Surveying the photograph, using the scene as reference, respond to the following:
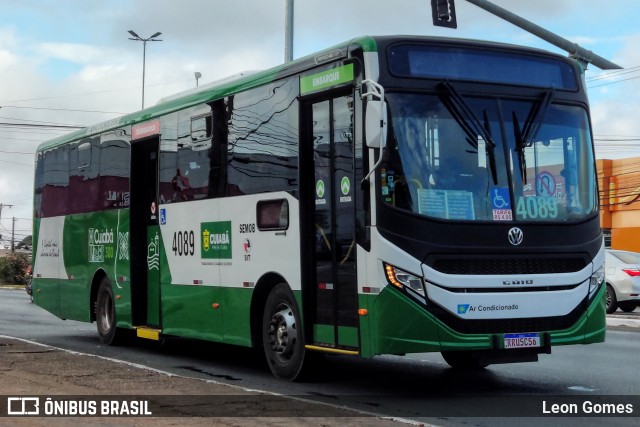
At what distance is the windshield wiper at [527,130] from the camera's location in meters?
11.0

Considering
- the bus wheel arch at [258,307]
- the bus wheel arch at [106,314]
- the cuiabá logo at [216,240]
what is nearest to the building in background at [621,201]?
the bus wheel arch at [106,314]

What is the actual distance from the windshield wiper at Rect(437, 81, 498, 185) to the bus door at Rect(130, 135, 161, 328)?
628 centimetres

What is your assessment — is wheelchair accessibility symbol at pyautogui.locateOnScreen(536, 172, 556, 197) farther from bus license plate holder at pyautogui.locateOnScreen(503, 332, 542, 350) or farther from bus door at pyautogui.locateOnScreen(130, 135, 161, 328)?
bus door at pyautogui.locateOnScreen(130, 135, 161, 328)

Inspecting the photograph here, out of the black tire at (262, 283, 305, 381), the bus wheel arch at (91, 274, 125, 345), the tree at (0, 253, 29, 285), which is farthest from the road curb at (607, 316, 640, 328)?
the tree at (0, 253, 29, 285)

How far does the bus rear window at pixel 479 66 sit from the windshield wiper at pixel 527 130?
267mm

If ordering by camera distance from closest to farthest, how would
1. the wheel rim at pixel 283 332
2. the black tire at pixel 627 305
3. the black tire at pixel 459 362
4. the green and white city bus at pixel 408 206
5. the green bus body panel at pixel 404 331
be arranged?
the green bus body panel at pixel 404 331 < the green and white city bus at pixel 408 206 < the wheel rim at pixel 283 332 < the black tire at pixel 459 362 < the black tire at pixel 627 305

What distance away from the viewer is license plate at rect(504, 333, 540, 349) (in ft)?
34.8

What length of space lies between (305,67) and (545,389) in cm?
424

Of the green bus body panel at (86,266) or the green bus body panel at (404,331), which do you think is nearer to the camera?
the green bus body panel at (404,331)

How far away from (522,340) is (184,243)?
18.1 ft

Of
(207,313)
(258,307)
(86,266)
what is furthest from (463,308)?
(86,266)

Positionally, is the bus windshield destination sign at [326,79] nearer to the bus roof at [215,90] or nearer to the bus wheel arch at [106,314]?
the bus roof at [215,90]

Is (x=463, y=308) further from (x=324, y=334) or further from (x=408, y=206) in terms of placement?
(x=324, y=334)

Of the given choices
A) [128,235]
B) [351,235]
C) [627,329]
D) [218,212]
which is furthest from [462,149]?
[627,329]
